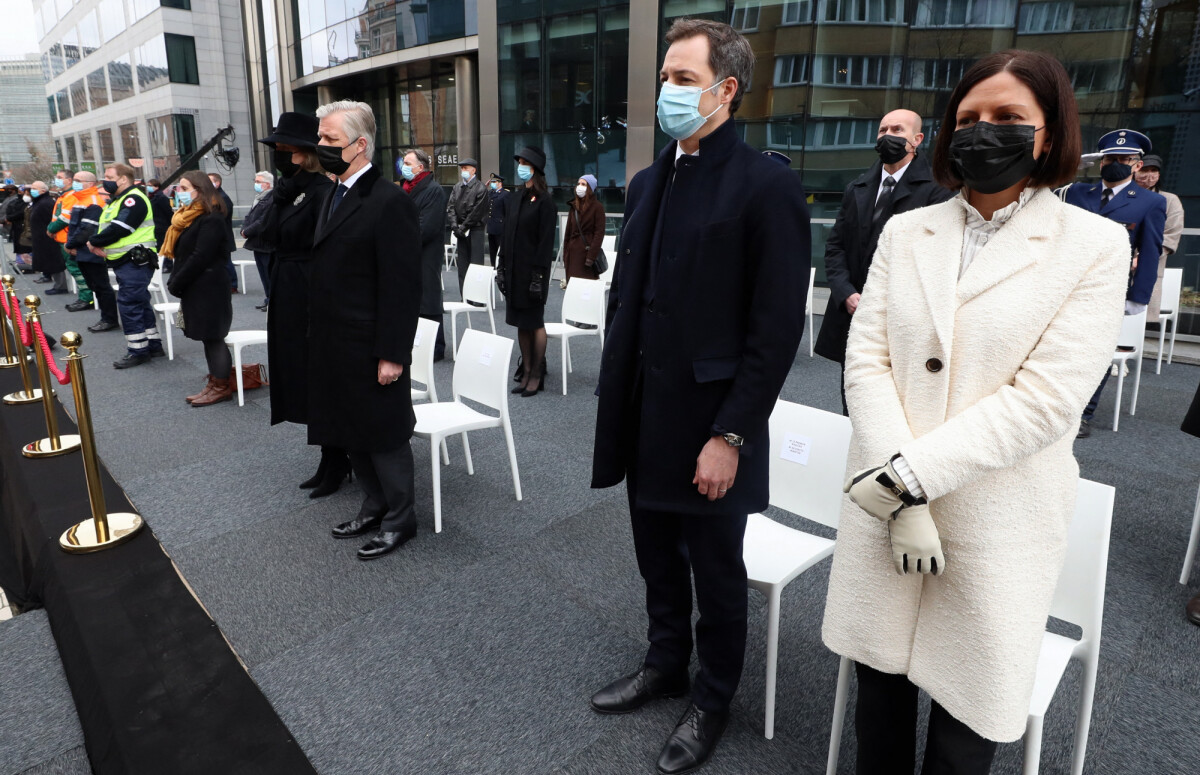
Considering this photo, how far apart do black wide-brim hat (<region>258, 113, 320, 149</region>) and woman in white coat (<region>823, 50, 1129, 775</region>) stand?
245cm

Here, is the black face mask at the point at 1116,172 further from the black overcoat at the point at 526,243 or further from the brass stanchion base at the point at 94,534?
the brass stanchion base at the point at 94,534

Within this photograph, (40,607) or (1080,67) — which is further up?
(1080,67)

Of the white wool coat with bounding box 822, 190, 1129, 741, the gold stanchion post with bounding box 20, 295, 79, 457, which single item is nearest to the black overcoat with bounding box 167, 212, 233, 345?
the gold stanchion post with bounding box 20, 295, 79, 457

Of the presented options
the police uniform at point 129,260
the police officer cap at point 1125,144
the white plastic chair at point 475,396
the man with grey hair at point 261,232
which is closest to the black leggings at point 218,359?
the man with grey hair at point 261,232

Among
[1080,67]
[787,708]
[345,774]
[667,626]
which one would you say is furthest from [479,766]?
[1080,67]

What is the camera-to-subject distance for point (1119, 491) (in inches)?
136

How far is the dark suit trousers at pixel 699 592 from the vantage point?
5.51 feet

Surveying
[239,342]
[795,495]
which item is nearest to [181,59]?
[239,342]

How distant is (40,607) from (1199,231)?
8.47 m

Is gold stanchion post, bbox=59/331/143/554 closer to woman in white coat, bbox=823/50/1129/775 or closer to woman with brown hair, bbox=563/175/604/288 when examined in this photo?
woman in white coat, bbox=823/50/1129/775

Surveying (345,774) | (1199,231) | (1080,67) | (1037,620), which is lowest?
(345,774)

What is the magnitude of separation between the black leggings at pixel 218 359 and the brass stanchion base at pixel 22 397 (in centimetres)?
115

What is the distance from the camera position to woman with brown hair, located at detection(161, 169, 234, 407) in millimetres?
4629

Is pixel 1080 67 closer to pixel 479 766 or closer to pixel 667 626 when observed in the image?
pixel 667 626
